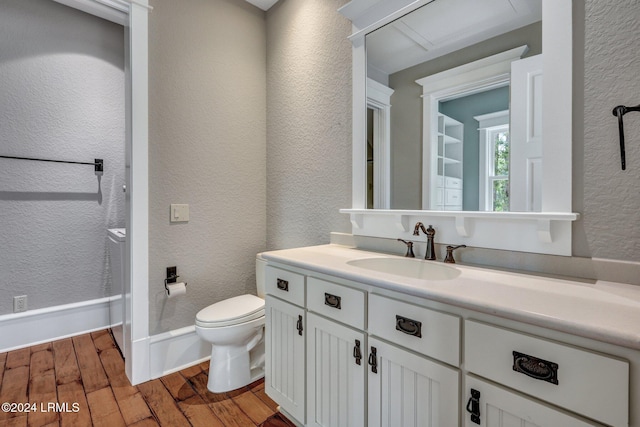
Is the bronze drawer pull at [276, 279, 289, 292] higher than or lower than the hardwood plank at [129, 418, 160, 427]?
higher

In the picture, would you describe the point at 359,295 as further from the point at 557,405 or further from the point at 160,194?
the point at 160,194

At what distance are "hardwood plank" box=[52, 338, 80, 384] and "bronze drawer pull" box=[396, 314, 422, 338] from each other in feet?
6.78

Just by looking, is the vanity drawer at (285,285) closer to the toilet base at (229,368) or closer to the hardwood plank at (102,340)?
the toilet base at (229,368)

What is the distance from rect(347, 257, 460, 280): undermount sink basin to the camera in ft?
4.32

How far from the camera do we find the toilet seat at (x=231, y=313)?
173 cm

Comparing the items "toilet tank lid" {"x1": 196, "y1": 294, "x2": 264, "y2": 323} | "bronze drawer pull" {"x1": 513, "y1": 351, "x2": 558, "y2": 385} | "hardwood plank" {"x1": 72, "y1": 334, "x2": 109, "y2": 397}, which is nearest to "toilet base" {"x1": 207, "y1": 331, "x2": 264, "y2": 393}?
"toilet tank lid" {"x1": 196, "y1": 294, "x2": 264, "y2": 323}

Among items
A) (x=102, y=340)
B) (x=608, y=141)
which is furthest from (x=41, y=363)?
(x=608, y=141)

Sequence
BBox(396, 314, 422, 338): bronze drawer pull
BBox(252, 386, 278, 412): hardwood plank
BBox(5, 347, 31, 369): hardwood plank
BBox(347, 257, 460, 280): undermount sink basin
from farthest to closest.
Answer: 1. BBox(5, 347, 31, 369): hardwood plank
2. BBox(252, 386, 278, 412): hardwood plank
3. BBox(347, 257, 460, 280): undermount sink basin
4. BBox(396, 314, 422, 338): bronze drawer pull

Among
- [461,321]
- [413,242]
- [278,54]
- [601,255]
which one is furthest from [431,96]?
[278,54]

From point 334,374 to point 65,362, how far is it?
2019mm

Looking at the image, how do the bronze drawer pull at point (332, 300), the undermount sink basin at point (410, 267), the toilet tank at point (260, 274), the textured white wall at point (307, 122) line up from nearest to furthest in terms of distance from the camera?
the bronze drawer pull at point (332, 300), the undermount sink basin at point (410, 267), the textured white wall at point (307, 122), the toilet tank at point (260, 274)

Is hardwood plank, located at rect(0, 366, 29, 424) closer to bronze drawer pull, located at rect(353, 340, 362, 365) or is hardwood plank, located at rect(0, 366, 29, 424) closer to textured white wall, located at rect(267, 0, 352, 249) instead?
textured white wall, located at rect(267, 0, 352, 249)

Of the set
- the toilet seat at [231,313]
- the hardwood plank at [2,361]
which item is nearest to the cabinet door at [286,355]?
the toilet seat at [231,313]

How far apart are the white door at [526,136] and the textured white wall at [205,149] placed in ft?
5.62
